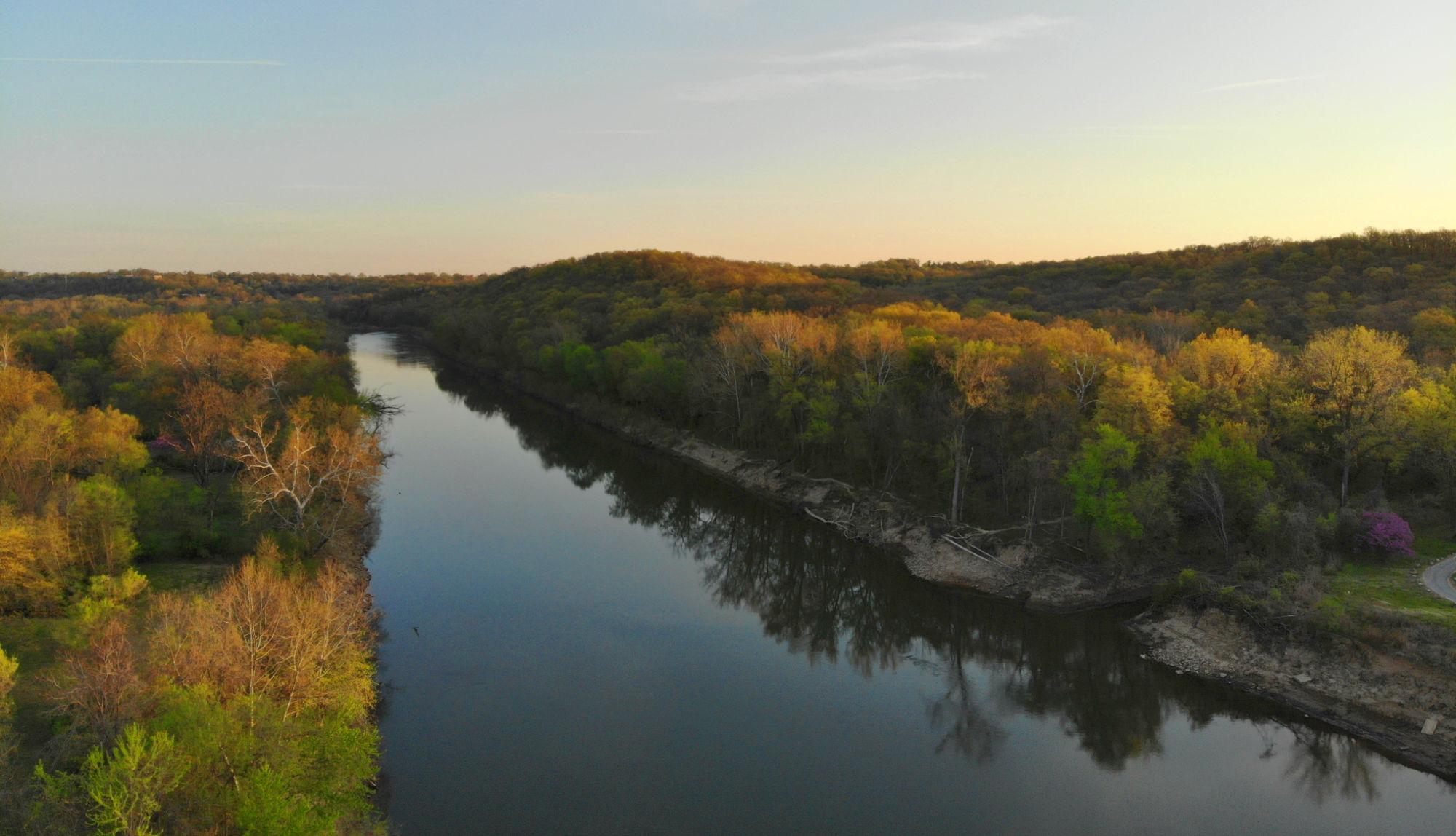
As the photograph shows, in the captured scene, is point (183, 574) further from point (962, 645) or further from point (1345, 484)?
point (1345, 484)

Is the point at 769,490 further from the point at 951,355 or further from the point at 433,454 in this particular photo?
the point at 433,454

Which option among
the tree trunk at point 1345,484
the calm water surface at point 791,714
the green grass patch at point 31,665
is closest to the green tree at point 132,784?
the green grass patch at point 31,665

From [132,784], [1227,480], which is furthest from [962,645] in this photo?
[132,784]

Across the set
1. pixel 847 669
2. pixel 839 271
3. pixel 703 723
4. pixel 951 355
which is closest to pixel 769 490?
pixel 951 355

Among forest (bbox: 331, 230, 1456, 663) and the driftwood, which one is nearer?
forest (bbox: 331, 230, 1456, 663)

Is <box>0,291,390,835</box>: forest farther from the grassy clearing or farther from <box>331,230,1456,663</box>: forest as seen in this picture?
the grassy clearing

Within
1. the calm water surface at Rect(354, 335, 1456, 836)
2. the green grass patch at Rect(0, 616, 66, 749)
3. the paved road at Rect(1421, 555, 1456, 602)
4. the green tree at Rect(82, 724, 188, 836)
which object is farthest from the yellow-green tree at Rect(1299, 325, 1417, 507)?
the green grass patch at Rect(0, 616, 66, 749)
